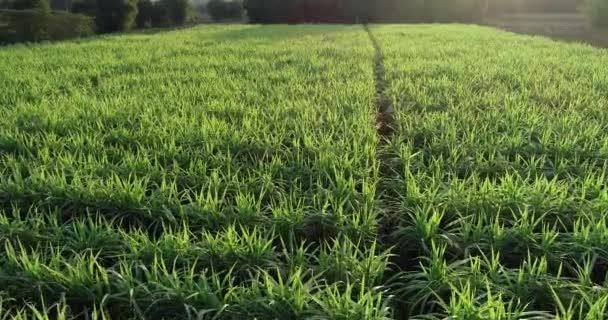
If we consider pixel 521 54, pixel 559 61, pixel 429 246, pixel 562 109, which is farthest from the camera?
A: pixel 521 54

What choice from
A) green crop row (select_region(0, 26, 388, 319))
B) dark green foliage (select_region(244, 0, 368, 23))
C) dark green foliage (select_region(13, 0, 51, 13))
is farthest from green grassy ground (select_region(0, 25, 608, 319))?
dark green foliage (select_region(244, 0, 368, 23))

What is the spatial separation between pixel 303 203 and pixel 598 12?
3176 centimetres

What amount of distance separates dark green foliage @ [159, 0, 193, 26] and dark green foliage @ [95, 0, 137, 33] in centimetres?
455

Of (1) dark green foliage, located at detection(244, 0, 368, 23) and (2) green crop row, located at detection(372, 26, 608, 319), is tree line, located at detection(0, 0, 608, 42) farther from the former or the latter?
(2) green crop row, located at detection(372, 26, 608, 319)

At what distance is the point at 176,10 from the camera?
29.3 metres

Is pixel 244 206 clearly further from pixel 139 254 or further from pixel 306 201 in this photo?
pixel 139 254

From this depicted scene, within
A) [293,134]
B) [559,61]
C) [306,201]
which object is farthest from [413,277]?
[559,61]

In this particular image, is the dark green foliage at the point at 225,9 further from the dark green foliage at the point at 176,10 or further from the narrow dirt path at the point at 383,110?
the narrow dirt path at the point at 383,110

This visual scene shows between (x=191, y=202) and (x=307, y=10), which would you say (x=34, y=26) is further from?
(x=307, y=10)

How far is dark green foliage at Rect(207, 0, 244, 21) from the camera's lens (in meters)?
36.7

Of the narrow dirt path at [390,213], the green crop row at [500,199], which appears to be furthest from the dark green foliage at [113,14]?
the narrow dirt path at [390,213]

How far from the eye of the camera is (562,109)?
4.77 m

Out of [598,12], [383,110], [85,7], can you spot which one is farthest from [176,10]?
[383,110]

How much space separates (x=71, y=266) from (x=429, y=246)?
4.95 ft
